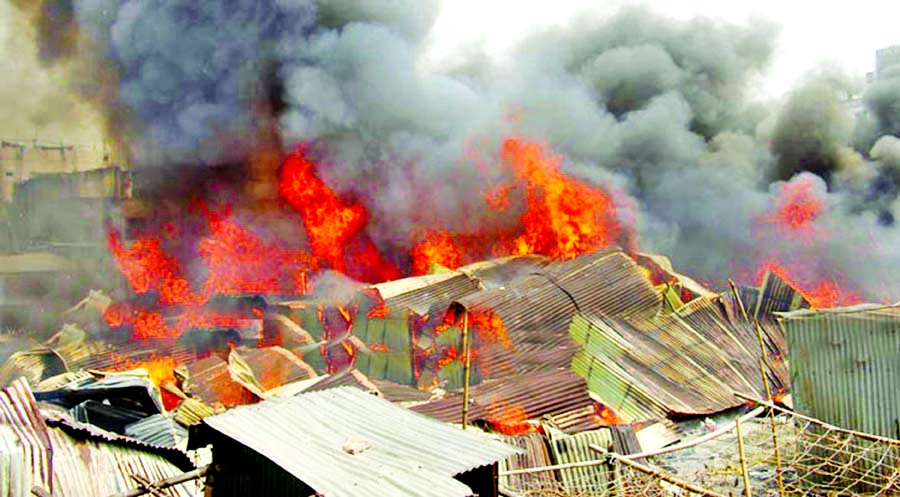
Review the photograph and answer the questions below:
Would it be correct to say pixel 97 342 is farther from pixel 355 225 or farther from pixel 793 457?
pixel 793 457


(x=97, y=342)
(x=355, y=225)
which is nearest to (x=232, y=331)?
(x=97, y=342)

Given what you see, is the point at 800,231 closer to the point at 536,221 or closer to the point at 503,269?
the point at 536,221

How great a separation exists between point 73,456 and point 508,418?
677 cm

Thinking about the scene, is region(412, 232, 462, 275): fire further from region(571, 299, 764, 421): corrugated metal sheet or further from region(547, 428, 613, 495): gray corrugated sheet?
region(547, 428, 613, 495): gray corrugated sheet

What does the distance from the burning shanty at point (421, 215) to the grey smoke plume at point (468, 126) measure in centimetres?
9

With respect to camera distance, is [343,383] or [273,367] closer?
[343,383]

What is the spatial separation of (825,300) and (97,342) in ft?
71.9

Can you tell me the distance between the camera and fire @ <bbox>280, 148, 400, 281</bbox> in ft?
88.1

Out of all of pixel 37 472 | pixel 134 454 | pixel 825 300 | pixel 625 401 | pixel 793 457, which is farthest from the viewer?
pixel 825 300

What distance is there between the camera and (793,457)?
8.86 meters

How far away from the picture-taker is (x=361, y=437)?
5.78 meters

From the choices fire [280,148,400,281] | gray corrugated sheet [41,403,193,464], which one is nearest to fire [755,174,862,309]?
fire [280,148,400,281]

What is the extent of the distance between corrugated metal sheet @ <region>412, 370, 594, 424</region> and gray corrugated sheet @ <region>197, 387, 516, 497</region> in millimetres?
5609

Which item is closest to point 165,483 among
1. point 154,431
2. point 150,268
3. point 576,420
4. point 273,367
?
point 154,431
